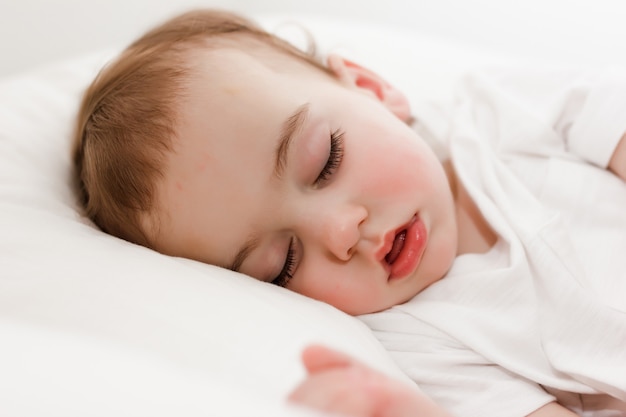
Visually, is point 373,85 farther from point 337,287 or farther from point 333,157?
point 337,287

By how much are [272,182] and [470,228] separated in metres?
0.33

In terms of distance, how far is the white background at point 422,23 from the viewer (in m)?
1.52

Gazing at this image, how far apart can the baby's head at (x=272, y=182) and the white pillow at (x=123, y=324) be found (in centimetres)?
8

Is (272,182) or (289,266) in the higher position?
(272,182)

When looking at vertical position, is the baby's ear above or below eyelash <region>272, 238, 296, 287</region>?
above

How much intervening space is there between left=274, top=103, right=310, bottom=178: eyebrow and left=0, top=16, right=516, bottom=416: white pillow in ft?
0.50

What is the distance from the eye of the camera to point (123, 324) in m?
0.58

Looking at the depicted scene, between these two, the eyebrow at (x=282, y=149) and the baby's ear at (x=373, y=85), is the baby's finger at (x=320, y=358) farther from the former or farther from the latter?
the baby's ear at (x=373, y=85)

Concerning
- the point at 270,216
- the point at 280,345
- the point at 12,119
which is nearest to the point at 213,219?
the point at 270,216

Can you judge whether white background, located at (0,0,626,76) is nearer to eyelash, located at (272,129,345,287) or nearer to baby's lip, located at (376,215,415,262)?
eyelash, located at (272,129,345,287)

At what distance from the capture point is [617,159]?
38.4 inches

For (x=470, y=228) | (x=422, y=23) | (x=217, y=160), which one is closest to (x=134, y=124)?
(x=217, y=160)

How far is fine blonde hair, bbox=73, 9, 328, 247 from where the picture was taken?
0.88 m

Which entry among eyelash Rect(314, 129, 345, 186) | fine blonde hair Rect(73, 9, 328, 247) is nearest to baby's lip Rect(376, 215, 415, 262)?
eyelash Rect(314, 129, 345, 186)
